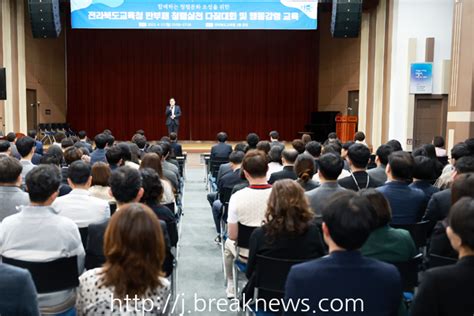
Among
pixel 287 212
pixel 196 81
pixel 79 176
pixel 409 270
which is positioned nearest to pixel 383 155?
pixel 409 270

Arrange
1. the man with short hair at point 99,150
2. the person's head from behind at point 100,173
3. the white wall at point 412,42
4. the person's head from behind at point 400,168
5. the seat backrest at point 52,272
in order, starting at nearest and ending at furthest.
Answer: the seat backrest at point 52,272 → the person's head from behind at point 400,168 → the person's head from behind at point 100,173 → the man with short hair at point 99,150 → the white wall at point 412,42

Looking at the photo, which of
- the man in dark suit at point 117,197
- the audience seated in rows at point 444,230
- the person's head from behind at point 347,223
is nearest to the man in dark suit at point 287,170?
the audience seated in rows at point 444,230

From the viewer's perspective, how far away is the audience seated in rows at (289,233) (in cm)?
246

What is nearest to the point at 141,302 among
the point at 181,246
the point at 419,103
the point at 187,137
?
the point at 181,246

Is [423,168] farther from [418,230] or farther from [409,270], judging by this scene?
[409,270]

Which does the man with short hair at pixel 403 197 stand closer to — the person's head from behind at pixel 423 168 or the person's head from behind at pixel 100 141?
the person's head from behind at pixel 423 168

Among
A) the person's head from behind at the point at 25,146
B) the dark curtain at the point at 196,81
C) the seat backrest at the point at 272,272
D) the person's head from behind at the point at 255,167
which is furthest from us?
the dark curtain at the point at 196,81

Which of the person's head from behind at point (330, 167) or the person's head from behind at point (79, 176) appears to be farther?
the person's head from behind at point (330, 167)

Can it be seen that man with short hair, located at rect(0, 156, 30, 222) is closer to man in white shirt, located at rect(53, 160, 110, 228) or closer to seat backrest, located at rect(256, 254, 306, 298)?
man in white shirt, located at rect(53, 160, 110, 228)

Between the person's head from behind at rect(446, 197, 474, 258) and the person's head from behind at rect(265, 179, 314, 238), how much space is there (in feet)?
2.80

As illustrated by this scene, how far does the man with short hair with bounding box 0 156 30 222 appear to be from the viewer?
Result: 10.5 ft

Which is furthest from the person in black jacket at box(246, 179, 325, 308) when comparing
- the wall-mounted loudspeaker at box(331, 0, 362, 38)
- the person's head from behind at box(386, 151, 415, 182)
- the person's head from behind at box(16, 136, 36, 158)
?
the wall-mounted loudspeaker at box(331, 0, 362, 38)

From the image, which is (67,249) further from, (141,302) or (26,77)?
(26,77)

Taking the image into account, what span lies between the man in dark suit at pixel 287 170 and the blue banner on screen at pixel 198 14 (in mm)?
7283
